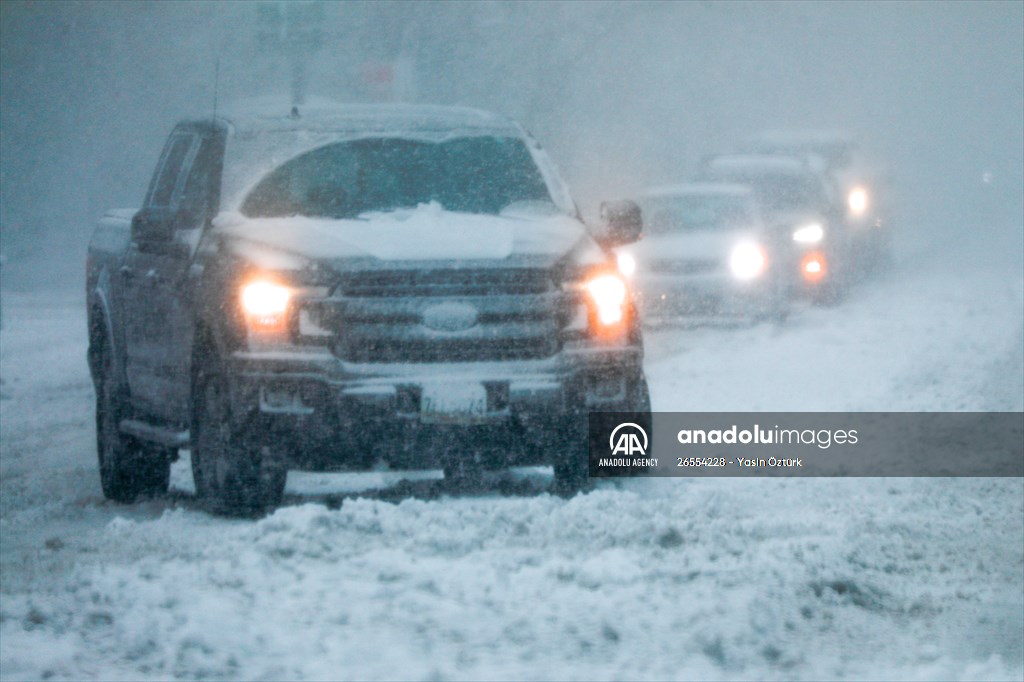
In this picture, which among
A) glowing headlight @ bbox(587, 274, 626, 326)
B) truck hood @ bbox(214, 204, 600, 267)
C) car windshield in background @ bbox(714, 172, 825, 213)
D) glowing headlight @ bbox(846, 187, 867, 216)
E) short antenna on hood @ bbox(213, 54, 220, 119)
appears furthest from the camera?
car windshield in background @ bbox(714, 172, 825, 213)

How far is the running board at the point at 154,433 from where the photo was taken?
21.8 ft

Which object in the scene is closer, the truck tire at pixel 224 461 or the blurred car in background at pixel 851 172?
the truck tire at pixel 224 461

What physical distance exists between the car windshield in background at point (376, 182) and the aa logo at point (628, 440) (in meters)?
0.98

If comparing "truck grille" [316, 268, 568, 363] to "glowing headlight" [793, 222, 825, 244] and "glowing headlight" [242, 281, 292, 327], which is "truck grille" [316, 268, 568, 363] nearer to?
"glowing headlight" [242, 281, 292, 327]

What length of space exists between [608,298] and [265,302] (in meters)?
1.15

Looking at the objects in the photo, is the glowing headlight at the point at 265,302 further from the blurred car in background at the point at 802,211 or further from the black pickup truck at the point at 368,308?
the blurred car in background at the point at 802,211

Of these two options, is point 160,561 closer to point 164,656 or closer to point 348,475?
point 164,656

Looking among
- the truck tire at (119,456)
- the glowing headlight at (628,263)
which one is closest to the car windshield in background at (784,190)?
the glowing headlight at (628,263)

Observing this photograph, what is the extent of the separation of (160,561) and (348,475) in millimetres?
1426

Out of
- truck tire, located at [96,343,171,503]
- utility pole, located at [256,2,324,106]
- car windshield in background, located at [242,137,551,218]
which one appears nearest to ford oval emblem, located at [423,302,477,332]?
car windshield in background, located at [242,137,551,218]

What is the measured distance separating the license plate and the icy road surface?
337 mm

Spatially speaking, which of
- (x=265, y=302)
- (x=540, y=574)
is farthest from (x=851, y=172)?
(x=540, y=574)

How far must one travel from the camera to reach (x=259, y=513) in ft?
21.1

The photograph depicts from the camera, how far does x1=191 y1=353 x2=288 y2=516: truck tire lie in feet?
20.4
